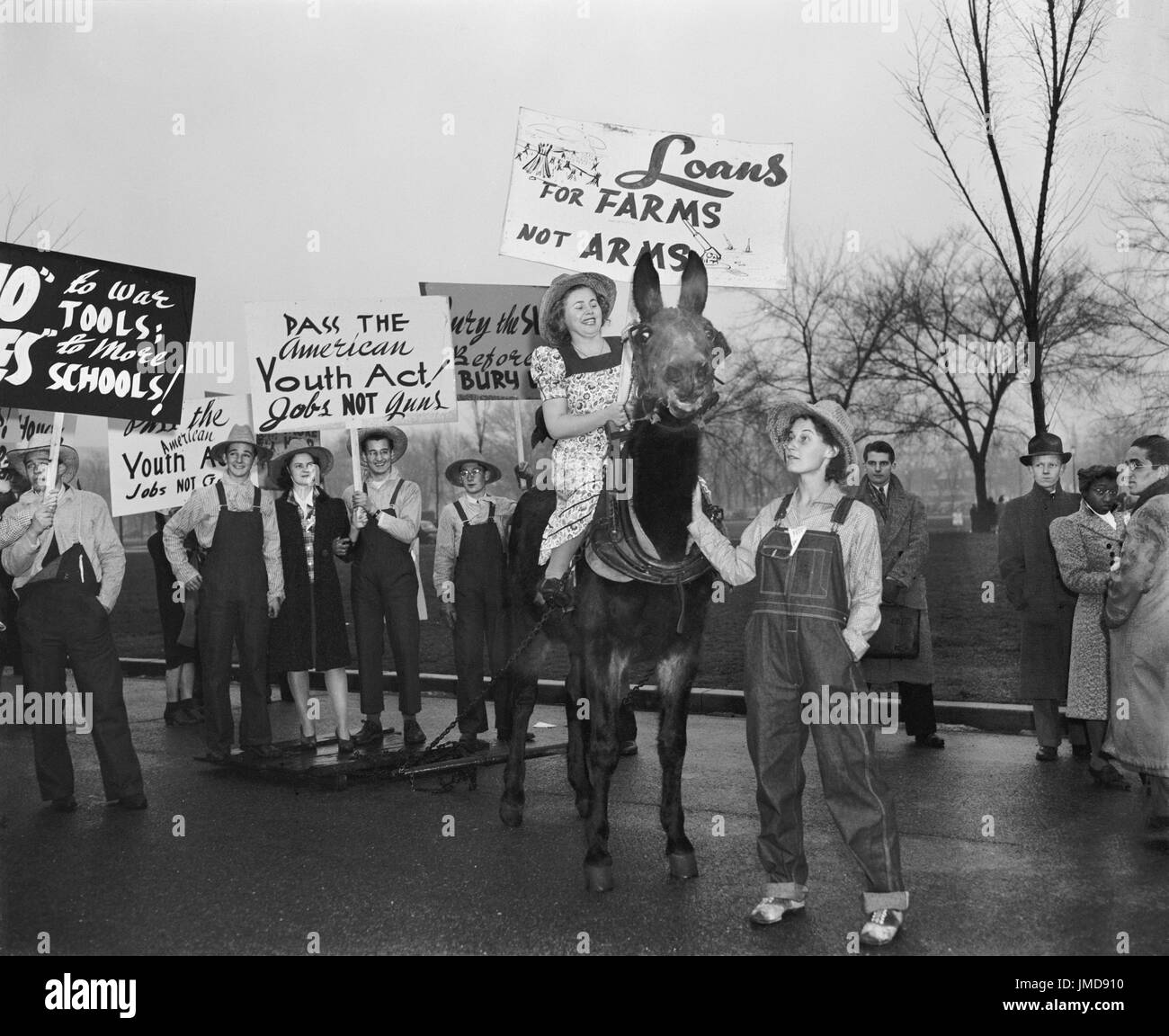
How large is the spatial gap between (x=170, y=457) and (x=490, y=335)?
3225 mm

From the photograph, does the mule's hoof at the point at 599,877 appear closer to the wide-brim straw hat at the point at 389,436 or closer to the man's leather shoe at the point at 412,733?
the man's leather shoe at the point at 412,733

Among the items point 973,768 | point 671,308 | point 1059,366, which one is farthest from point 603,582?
point 1059,366

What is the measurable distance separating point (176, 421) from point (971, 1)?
7.81m

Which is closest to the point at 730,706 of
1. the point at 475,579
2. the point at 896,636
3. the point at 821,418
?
the point at 896,636

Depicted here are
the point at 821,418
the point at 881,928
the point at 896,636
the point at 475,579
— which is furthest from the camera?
the point at 475,579

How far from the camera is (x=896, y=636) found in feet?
29.2

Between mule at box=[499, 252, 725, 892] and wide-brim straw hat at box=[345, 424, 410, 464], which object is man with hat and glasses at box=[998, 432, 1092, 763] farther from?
wide-brim straw hat at box=[345, 424, 410, 464]

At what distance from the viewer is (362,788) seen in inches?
324

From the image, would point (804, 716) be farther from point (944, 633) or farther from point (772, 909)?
point (944, 633)

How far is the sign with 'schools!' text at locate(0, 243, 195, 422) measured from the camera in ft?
24.4

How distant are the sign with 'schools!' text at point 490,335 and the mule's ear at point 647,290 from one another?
17.2 ft

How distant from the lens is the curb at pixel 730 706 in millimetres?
10039

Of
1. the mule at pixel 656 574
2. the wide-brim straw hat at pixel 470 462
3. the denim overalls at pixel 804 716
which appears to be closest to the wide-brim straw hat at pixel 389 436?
the wide-brim straw hat at pixel 470 462
